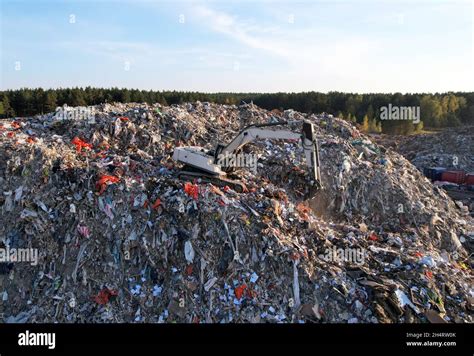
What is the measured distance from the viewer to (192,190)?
9.32 metres

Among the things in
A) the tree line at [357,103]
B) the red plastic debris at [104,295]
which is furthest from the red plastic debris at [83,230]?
the tree line at [357,103]

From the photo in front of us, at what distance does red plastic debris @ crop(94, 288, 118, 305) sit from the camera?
25.4ft

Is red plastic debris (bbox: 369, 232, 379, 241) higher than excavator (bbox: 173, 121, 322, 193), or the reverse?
excavator (bbox: 173, 121, 322, 193)

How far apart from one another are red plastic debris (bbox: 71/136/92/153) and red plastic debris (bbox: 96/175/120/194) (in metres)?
2.42

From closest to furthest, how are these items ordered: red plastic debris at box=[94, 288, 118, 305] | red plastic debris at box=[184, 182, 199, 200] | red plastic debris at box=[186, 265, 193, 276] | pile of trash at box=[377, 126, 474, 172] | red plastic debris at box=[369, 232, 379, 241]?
red plastic debris at box=[94, 288, 118, 305] < red plastic debris at box=[186, 265, 193, 276] < red plastic debris at box=[184, 182, 199, 200] < red plastic debris at box=[369, 232, 379, 241] < pile of trash at box=[377, 126, 474, 172]

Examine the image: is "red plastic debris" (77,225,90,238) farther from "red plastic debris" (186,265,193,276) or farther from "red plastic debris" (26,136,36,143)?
"red plastic debris" (26,136,36,143)

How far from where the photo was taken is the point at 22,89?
35.8 m

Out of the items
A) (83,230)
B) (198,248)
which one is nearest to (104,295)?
(83,230)

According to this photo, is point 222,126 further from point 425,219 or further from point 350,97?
point 350,97

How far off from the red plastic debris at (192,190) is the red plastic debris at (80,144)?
166 inches

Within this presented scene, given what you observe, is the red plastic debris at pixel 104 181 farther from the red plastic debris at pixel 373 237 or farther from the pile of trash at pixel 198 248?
the red plastic debris at pixel 373 237

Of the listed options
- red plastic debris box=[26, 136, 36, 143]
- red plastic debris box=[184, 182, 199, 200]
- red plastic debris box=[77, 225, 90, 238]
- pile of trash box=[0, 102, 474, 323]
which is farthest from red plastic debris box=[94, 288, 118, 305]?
red plastic debris box=[26, 136, 36, 143]

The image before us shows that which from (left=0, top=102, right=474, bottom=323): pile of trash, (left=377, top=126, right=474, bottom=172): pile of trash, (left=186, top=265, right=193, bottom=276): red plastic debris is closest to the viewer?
(left=0, top=102, right=474, bottom=323): pile of trash

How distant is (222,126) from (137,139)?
4.07m
